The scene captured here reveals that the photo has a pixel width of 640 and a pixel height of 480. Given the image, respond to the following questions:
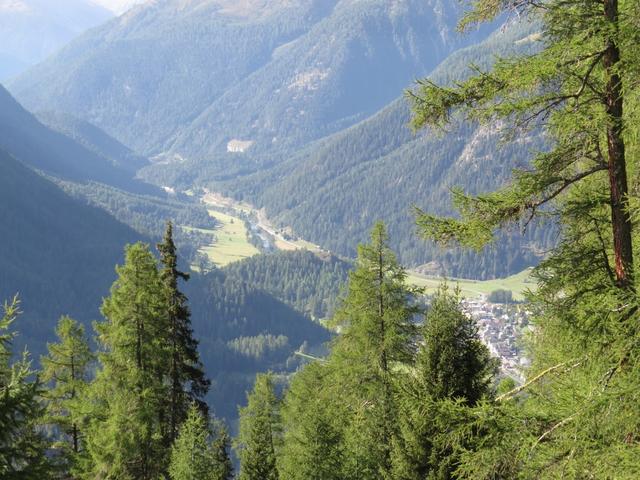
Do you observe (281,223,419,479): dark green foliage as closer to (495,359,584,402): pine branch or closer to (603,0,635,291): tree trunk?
(495,359,584,402): pine branch

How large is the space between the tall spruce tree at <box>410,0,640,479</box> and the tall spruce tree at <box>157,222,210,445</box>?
69.9 ft

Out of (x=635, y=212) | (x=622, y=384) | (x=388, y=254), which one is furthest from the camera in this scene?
(x=388, y=254)

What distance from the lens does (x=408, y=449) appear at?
20.9 m

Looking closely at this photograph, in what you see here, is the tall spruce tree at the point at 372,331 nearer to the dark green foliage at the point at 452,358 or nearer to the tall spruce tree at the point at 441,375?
the tall spruce tree at the point at 441,375

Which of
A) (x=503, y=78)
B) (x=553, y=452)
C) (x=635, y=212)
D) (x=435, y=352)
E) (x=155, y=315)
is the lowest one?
(x=553, y=452)

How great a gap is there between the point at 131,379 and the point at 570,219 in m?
22.4

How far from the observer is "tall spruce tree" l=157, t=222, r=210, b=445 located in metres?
31.8

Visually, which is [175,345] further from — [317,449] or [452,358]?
[452,358]

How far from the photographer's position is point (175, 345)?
32.1m

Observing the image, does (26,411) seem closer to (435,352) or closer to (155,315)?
(435,352)

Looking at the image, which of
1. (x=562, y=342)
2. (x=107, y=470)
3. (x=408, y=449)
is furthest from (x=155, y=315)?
(x=562, y=342)

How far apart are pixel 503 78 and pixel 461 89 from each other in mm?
877

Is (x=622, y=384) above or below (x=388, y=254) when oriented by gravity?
below

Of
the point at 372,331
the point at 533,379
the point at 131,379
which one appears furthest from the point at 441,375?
the point at 131,379
